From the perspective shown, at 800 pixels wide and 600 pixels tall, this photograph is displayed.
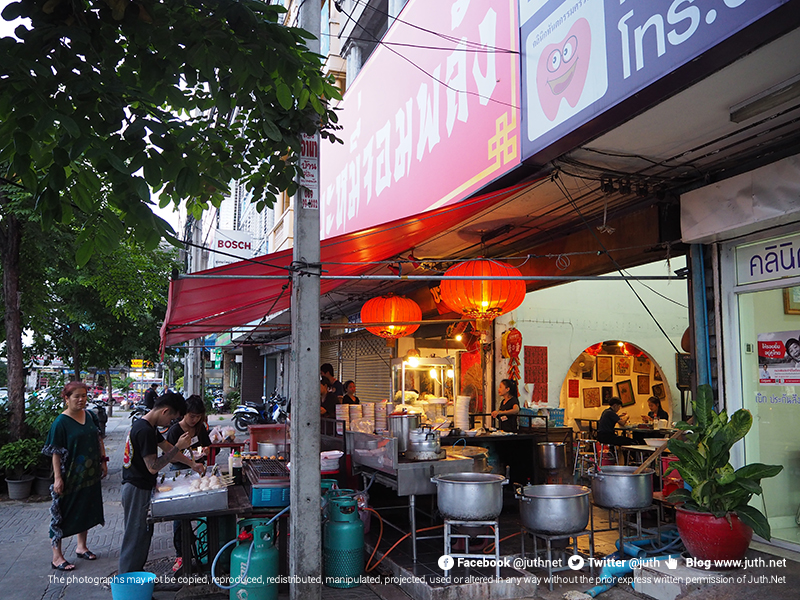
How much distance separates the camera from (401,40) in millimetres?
9852

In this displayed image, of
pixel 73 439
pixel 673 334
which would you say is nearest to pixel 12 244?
pixel 73 439

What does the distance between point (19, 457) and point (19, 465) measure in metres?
0.15

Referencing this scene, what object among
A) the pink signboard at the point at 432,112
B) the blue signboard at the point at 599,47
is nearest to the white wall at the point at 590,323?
the pink signboard at the point at 432,112

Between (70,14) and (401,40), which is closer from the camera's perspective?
(70,14)

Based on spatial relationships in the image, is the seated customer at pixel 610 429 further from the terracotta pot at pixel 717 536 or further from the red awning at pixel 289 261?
the terracotta pot at pixel 717 536

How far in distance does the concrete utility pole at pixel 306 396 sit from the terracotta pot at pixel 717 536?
10.4ft

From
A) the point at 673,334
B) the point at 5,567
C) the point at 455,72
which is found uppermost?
the point at 455,72

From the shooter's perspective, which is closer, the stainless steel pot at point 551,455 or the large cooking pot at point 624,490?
the large cooking pot at point 624,490

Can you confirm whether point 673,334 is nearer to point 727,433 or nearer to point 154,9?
point 727,433

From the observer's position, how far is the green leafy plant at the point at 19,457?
1002cm

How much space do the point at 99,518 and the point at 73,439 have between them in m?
0.98

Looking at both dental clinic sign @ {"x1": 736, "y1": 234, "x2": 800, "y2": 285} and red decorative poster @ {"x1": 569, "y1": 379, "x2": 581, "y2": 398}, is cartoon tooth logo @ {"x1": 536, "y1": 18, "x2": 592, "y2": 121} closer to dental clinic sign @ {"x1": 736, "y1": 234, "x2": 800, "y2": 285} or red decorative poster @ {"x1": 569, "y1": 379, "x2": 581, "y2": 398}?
dental clinic sign @ {"x1": 736, "y1": 234, "x2": 800, "y2": 285}

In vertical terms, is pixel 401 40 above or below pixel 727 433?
above

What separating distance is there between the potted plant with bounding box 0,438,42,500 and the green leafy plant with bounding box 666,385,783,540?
998cm
